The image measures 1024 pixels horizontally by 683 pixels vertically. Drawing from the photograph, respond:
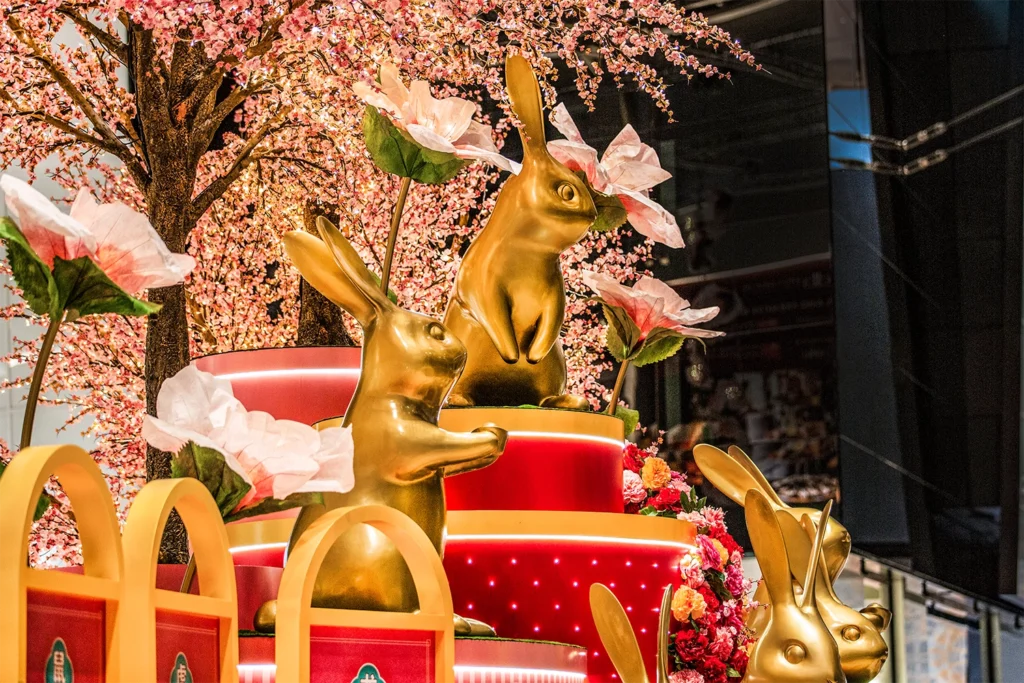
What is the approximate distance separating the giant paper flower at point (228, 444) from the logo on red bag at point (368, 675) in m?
0.28

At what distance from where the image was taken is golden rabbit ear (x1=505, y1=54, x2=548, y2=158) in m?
3.33

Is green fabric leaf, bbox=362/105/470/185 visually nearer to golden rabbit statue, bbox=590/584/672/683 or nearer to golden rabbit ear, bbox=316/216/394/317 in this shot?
golden rabbit ear, bbox=316/216/394/317

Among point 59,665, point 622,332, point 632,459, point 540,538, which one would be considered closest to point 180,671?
point 59,665

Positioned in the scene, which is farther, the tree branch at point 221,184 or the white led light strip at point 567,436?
the tree branch at point 221,184

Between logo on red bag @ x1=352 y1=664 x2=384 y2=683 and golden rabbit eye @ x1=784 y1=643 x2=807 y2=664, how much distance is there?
39.7 inches

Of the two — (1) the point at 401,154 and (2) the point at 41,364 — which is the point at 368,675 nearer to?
(2) the point at 41,364

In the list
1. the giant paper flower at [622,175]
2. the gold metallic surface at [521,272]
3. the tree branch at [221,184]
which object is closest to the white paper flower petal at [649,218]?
the giant paper flower at [622,175]

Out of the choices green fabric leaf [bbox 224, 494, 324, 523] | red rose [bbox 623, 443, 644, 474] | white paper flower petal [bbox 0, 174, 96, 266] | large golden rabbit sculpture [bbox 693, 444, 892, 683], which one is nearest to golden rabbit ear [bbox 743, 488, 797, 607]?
large golden rabbit sculpture [bbox 693, 444, 892, 683]

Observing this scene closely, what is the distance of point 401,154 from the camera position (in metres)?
2.86

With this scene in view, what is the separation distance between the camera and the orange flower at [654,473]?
13.4 ft

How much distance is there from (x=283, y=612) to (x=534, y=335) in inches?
69.8

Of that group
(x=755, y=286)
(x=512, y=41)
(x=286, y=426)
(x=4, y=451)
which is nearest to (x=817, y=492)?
(x=755, y=286)

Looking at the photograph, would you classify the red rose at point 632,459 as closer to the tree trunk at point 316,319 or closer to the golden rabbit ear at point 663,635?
the tree trunk at point 316,319

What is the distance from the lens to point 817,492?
10258mm
